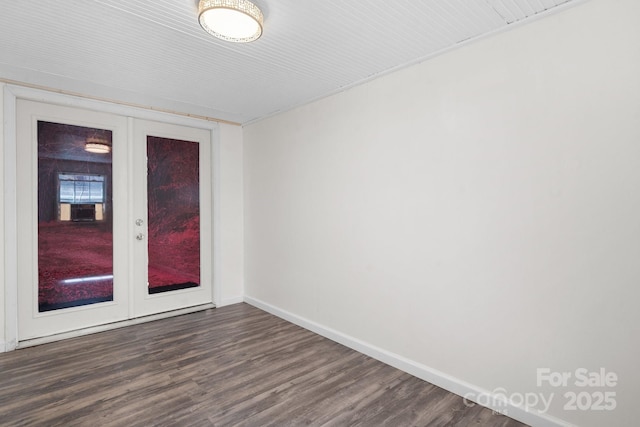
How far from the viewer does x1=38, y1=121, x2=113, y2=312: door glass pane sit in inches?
133

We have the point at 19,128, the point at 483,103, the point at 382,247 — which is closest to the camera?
the point at 483,103

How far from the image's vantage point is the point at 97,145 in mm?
3650

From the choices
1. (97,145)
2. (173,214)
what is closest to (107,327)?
(173,214)

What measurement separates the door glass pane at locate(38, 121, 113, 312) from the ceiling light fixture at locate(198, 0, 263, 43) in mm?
2417

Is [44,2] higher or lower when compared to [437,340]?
higher

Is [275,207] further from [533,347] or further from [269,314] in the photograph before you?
[533,347]

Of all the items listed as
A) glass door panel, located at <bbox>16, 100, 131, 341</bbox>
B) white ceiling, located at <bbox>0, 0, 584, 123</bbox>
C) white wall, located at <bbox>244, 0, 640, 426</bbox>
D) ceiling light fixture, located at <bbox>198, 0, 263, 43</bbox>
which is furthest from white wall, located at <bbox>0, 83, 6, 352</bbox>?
white wall, located at <bbox>244, 0, 640, 426</bbox>

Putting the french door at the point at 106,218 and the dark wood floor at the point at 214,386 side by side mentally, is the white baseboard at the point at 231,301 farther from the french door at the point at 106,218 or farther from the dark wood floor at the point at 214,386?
the dark wood floor at the point at 214,386

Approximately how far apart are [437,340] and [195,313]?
307 centimetres

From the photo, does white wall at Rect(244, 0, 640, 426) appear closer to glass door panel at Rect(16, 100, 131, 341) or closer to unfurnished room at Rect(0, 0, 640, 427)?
unfurnished room at Rect(0, 0, 640, 427)

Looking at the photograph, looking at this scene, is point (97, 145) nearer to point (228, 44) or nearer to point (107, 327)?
point (107, 327)

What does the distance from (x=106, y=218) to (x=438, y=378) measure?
3737 millimetres

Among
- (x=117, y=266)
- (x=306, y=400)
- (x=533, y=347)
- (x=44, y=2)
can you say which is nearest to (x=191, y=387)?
(x=306, y=400)

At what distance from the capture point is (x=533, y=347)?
207 centimetres
